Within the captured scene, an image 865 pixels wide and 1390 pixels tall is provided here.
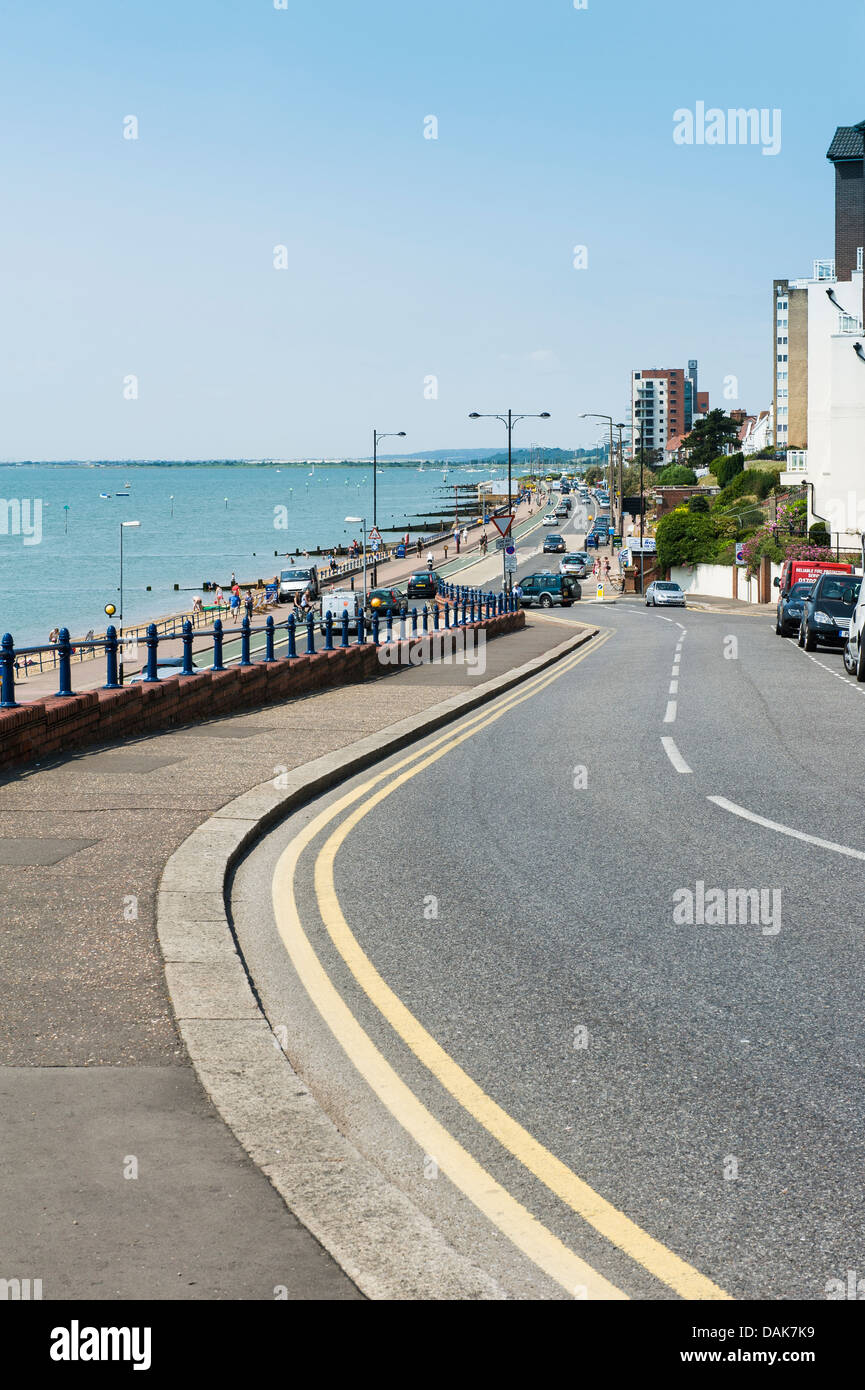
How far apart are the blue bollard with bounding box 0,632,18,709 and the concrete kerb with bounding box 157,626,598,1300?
12.8 feet

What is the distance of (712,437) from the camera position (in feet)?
604

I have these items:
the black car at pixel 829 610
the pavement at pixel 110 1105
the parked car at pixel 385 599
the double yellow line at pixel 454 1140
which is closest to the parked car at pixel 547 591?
the parked car at pixel 385 599

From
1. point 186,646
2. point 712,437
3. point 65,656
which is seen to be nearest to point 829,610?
point 186,646

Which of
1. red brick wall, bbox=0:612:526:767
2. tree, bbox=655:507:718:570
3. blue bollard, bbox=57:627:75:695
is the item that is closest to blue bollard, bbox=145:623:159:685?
red brick wall, bbox=0:612:526:767

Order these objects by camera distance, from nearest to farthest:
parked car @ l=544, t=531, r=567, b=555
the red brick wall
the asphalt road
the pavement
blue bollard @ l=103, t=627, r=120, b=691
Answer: the pavement
the asphalt road
the red brick wall
blue bollard @ l=103, t=627, r=120, b=691
parked car @ l=544, t=531, r=567, b=555

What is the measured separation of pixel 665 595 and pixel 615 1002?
2500 inches

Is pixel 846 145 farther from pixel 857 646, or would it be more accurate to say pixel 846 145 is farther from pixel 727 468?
pixel 857 646

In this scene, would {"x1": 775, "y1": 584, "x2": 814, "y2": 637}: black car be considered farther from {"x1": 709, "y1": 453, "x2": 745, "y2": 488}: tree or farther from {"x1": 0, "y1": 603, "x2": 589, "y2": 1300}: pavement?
{"x1": 709, "y1": 453, "x2": 745, "y2": 488}: tree

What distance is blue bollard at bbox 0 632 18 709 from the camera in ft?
41.2

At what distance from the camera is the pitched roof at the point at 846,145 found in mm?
99500

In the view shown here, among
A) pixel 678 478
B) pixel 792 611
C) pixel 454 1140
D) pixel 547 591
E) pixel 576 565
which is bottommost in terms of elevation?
pixel 454 1140

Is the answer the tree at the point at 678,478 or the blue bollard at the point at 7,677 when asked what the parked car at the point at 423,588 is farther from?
the tree at the point at 678,478

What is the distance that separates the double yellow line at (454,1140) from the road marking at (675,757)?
18.3 feet
